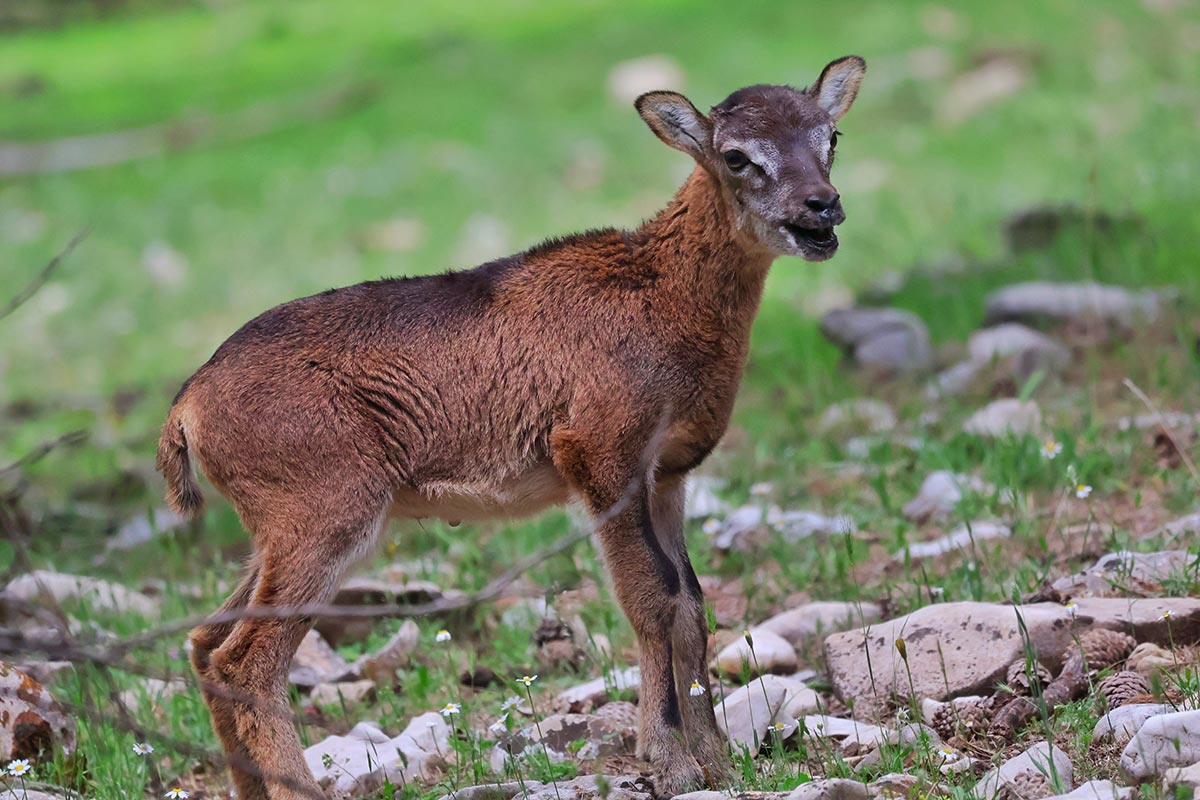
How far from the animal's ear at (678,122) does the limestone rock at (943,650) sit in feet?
6.43

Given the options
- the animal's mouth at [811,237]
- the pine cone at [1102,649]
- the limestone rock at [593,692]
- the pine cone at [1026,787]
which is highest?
the animal's mouth at [811,237]

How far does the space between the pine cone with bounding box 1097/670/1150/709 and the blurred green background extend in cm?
417

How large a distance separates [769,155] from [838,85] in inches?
29.2

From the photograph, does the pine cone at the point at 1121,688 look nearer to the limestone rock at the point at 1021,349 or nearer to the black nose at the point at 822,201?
the black nose at the point at 822,201

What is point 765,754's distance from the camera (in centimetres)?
557

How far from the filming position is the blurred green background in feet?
39.4

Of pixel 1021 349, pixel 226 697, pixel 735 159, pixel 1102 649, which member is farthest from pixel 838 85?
pixel 1021 349

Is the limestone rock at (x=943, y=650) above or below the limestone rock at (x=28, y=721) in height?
below

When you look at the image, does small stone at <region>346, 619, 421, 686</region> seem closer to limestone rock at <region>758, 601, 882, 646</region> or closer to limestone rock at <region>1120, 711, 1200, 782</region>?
limestone rock at <region>758, 601, 882, 646</region>

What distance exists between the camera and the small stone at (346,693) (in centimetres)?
654

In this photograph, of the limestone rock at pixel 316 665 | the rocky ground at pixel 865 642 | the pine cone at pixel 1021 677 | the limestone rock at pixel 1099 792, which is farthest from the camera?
the limestone rock at pixel 316 665

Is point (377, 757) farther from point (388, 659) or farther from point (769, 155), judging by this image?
point (769, 155)

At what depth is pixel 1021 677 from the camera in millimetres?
5410

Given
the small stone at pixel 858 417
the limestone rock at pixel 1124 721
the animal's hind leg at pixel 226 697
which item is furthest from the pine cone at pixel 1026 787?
the small stone at pixel 858 417
